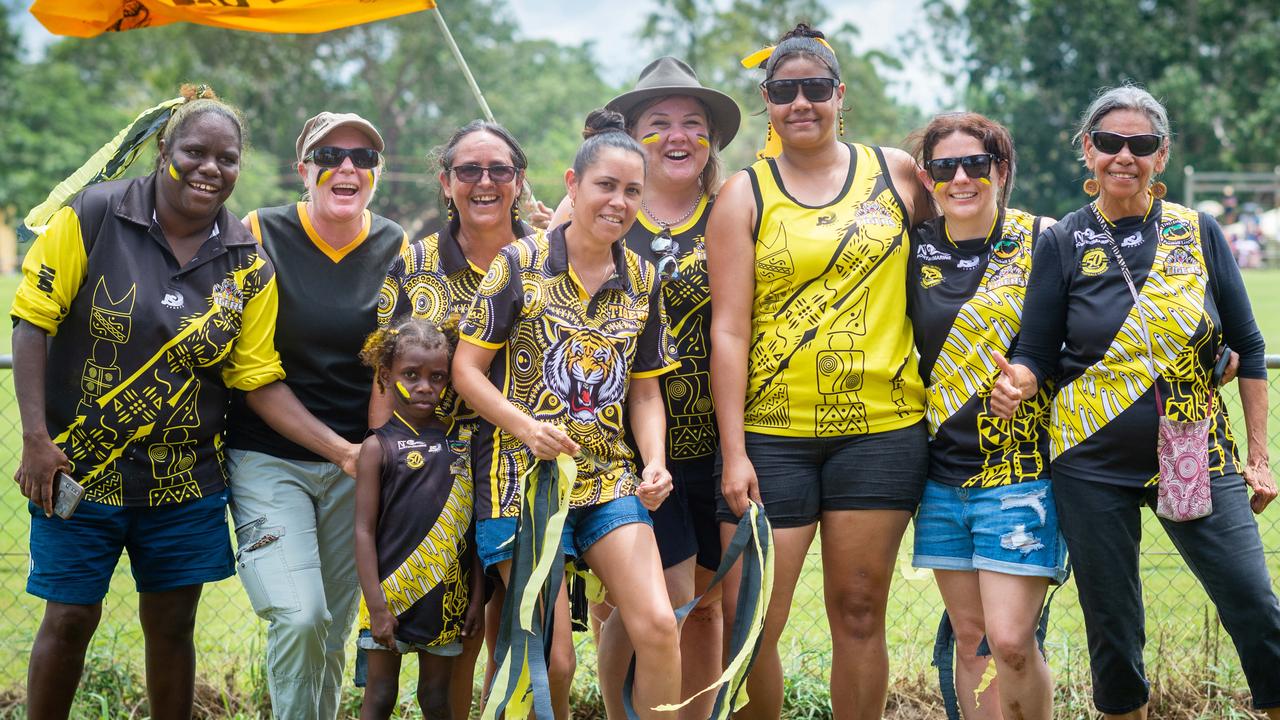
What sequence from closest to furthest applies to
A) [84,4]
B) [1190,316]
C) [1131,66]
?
1. [1190,316]
2. [84,4]
3. [1131,66]

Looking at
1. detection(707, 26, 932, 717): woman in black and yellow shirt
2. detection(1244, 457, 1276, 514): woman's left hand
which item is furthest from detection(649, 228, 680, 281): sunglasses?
detection(1244, 457, 1276, 514): woman's left hand

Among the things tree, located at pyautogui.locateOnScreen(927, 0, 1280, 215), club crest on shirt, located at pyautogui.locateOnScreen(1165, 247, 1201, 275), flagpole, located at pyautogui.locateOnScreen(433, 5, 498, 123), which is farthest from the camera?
tree, located at pyautogui.locateOnScreen(927, 0, 1280, 215)

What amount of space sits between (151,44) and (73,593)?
48.5 m

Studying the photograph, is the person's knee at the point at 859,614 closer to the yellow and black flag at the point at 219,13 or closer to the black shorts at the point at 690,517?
the black shorts at the point at 690,517

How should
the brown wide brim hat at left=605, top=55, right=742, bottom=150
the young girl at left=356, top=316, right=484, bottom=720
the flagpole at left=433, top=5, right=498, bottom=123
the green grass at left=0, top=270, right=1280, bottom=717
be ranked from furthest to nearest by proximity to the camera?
the green grass at left=0, top=270, right=1280, bottom=717, the flagpole at left=433, top=5, right=498, bottom=123, the brown wide brim hat at left=605, top=55, right=742, bottom=150, the young girl at left=356, top=316, right=484, bottom=720

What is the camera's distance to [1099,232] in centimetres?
387

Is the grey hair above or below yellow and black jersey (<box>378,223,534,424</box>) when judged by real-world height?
above

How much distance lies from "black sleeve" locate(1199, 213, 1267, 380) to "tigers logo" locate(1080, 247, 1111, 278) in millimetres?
315

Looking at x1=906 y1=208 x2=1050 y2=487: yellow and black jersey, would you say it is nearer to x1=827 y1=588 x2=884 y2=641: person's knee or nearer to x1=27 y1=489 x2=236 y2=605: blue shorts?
x1=827 y1=588 x2=884 y2=641: person's knee

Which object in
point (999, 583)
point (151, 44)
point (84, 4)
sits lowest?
point (999, 583)

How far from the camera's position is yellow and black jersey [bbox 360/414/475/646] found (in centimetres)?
397

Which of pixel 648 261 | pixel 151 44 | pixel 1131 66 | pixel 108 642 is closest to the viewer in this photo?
pixel 648 261

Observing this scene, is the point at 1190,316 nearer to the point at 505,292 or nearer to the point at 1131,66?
the point at 505,292

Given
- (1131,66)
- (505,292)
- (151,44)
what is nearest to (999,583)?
(505,292)
